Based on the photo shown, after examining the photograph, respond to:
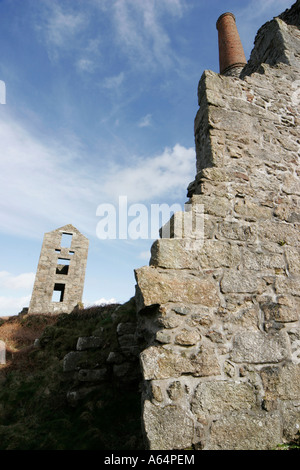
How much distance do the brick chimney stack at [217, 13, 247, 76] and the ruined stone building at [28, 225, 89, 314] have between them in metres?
16.0

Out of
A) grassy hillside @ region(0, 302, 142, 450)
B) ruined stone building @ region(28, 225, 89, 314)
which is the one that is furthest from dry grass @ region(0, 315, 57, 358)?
grassy hillside @ region(0, 302, 142, 450)

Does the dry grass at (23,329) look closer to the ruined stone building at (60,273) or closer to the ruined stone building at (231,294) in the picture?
the ruined stone building at (60,273)

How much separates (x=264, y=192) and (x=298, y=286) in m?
1.37

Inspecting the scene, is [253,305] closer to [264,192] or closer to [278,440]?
[278,440]

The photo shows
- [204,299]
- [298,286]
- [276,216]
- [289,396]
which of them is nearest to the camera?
[289,396]

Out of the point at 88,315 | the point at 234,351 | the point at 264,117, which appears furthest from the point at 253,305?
the point at 88,315

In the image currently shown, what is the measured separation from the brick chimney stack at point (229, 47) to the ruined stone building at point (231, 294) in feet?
33.8

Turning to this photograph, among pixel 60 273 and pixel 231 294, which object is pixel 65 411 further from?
pixel 60 273

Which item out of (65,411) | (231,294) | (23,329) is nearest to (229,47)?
(231,294)

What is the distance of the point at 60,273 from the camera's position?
20.2m

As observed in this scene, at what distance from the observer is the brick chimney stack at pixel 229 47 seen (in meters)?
12.5

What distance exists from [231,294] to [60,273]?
19438 mm

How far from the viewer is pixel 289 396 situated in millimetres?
2492

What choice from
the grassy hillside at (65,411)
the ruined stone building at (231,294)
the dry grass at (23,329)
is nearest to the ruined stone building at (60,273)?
the dry grass at (23,329)
